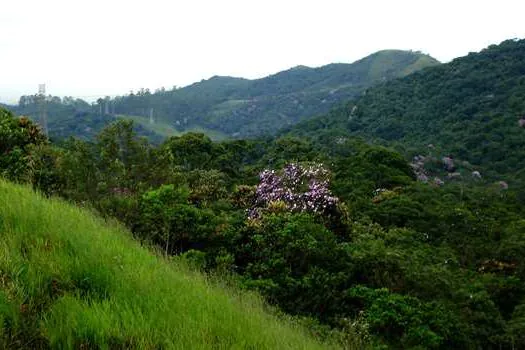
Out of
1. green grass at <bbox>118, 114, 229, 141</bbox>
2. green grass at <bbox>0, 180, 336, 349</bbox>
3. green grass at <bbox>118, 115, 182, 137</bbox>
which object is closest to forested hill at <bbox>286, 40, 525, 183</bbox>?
green grass at <bbox>0, 180, 336, 349</bbox>

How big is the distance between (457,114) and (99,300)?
3269 inches

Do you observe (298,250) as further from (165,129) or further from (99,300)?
(165,129)

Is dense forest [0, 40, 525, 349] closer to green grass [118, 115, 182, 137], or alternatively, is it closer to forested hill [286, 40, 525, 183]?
forested hill [286, 40, 525, 183]

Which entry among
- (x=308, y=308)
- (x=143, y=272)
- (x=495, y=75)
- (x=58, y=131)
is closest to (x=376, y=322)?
(x=308, y=308)

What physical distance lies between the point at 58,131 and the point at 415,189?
124 meters

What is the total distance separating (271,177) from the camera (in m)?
18.5

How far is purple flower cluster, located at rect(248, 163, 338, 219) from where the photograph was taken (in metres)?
15.1

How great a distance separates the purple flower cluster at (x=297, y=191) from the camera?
595 inches

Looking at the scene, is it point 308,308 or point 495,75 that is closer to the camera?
point 308,308

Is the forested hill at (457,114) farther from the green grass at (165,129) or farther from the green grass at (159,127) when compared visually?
the green grass at (159,127)

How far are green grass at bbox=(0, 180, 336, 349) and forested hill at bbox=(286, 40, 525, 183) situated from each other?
51038 mm

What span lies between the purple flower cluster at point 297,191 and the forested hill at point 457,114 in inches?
1474

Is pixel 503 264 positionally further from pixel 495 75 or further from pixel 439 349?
pixel 495 75

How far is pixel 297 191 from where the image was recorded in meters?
17.0
